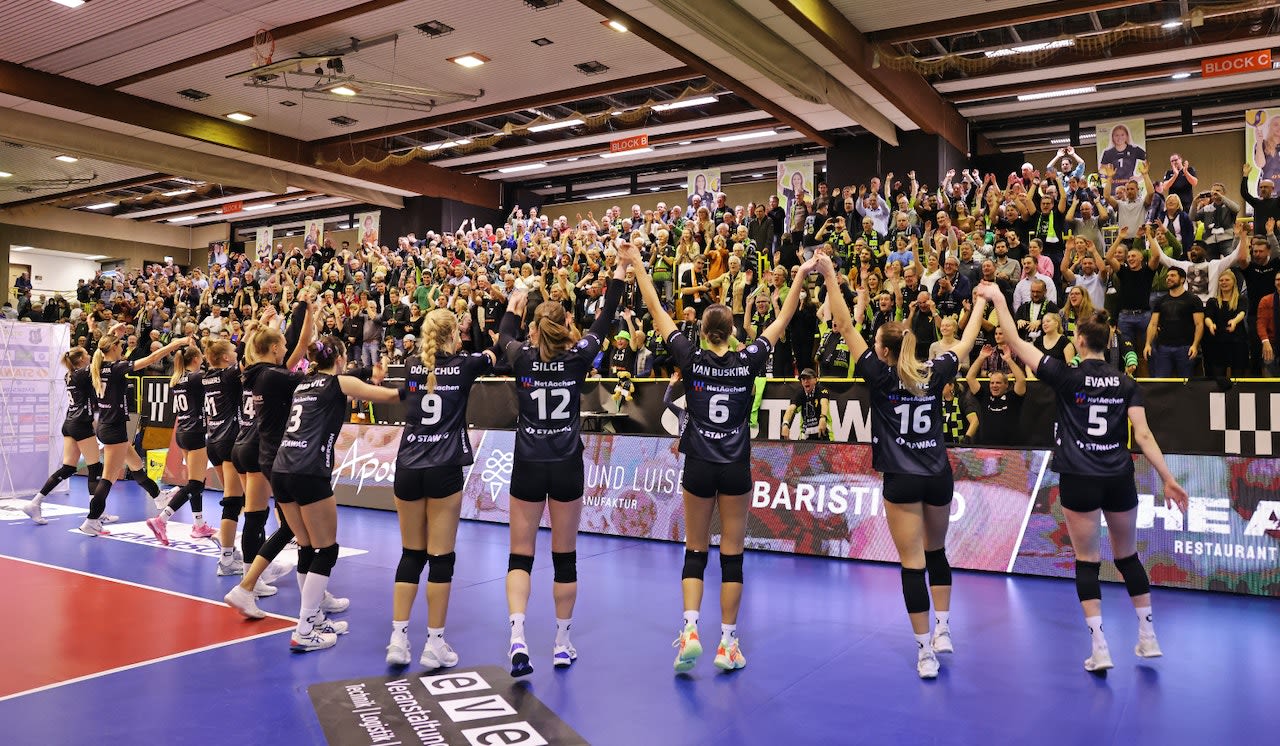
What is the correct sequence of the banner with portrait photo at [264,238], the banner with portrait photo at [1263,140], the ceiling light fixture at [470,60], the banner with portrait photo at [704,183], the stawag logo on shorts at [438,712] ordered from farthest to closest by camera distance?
the banner with portrait photo at [264,238] < the banner with portrait photo at [704,183] < the ceiling light fixture at [470,60] < the banner with portrait photo at [1263,140] < the stawag logo on shorts at [438,712]

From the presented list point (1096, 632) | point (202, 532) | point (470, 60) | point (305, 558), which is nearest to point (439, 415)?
point (305, 558)

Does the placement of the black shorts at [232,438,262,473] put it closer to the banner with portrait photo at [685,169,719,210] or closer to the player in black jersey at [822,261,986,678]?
the player in black jersey at [822,261,986,678]

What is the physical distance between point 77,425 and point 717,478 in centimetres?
912

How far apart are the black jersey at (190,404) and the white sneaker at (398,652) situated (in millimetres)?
5044

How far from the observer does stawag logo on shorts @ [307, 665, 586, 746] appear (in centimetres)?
407

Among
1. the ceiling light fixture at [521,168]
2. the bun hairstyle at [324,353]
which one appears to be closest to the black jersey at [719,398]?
the bun hairstyle at [324,353]

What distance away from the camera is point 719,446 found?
5.17 meters

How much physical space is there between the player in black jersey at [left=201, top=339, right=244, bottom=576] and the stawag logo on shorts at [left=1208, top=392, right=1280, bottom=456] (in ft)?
33.0

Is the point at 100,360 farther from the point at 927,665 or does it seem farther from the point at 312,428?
the point at 927,665

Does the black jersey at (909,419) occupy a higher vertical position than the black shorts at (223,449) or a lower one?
higher

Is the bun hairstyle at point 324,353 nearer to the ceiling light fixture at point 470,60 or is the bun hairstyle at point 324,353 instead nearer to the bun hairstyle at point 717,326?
the bun hairstyle at point 717,326

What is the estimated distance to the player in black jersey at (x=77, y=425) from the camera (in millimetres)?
10555

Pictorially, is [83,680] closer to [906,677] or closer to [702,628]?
[702,628]

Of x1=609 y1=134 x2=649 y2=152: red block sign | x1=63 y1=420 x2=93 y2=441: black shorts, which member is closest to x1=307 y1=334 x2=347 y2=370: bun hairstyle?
x1=63 y1=420 x2=93 y2=441: black shorts
